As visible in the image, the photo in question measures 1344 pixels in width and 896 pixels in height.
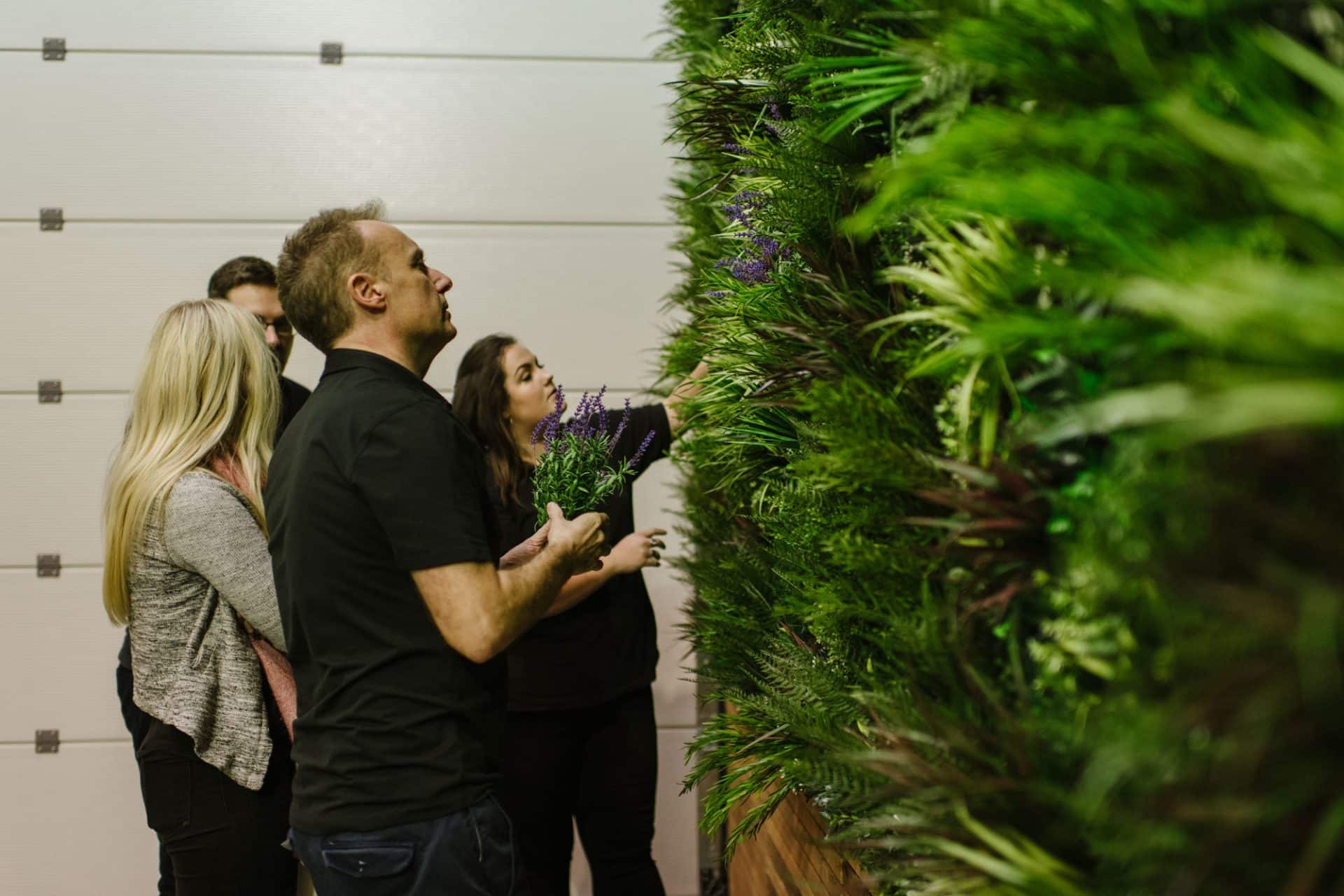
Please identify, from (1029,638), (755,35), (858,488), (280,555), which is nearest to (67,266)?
(280,555)

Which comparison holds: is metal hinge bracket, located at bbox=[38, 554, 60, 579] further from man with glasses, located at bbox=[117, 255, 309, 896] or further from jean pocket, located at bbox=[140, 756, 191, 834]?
jean pocket, located at bbox=[140, 756, 191, 834]

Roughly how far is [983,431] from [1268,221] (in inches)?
12.4

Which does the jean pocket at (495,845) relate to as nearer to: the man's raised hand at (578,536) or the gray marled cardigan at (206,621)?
the man's raised hand at (578,536)

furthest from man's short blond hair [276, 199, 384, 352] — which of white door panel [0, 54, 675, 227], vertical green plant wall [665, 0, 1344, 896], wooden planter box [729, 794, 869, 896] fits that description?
white door panel [0, 54, 675, 227]

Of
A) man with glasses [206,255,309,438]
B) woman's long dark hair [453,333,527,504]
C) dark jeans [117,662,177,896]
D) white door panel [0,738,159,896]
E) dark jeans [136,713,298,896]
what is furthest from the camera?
white door panel [0,738,159,896]

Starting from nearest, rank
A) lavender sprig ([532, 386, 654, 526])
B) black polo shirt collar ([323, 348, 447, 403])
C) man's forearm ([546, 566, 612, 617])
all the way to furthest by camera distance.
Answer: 1. black polo shirt collar ([323, 348, 447, 403])
2. lavender sprig ([532, 386, 654, 526])
3. man's forearm ([546, 566, 612, 617])

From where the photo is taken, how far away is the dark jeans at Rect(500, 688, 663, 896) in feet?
8.25

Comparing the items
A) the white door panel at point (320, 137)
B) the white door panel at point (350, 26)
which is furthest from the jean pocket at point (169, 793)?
the white door panel at point (350, 26)

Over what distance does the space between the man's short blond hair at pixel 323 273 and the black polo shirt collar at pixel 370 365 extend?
4 cm

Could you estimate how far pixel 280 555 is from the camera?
1.71m

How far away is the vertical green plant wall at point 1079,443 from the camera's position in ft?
1.71

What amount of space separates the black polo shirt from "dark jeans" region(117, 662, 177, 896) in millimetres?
795

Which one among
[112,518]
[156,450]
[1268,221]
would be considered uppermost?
[1268,221]

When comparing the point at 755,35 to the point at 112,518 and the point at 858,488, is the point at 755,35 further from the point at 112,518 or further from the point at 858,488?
the point at 112,518
